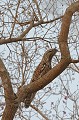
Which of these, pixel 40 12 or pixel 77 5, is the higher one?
pixel 40 12

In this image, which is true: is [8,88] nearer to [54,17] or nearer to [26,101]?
[26,101]

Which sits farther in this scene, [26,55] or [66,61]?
[26,55]

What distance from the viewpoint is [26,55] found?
4105 millimetres

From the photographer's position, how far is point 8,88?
2988 mm

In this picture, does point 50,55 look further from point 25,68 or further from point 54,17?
point 54,17

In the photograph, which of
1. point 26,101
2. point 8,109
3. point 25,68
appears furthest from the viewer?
point 25,68

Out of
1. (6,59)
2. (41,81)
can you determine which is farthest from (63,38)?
(6,59)

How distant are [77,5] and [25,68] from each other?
A: 1257mm

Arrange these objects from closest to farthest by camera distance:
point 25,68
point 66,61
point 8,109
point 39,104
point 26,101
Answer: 1. point 66,61
2. point 8,109
3. point 26,101
4. point 25,68
5. point 39,104

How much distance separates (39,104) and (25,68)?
4.81ft

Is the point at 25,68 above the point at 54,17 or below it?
below

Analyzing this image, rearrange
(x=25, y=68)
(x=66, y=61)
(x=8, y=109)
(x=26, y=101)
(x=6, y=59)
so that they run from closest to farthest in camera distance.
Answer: (x=66, y=61)
(x=8, y=109)
(x=26, y=101)
(x=25, y=68)
(x=6, y=59)

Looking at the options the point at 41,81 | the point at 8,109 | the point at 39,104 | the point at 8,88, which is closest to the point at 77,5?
the point at 41,81

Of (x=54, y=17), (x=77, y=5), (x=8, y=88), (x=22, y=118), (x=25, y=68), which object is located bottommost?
(x=22, y=118)
